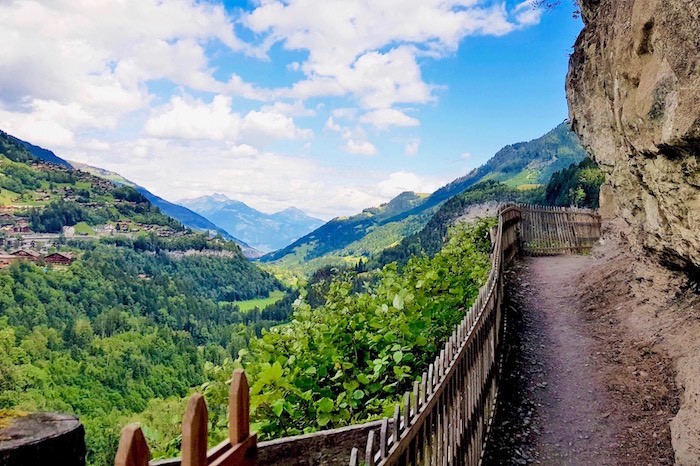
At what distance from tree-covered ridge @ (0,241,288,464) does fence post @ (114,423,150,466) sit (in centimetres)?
5268

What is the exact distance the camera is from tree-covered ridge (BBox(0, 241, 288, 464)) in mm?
81438

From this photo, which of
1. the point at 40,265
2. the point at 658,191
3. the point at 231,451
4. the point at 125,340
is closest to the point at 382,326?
the point at 658,191

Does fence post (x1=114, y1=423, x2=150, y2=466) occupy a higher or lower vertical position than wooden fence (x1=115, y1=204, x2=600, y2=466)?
higher

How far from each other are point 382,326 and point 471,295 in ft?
8.86

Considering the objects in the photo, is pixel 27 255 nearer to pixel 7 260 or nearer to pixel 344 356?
pixel 7 260

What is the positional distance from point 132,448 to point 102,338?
128 metres

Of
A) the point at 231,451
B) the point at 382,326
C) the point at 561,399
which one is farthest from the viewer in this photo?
the point at 561,399

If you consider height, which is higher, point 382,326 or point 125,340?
point 382,326

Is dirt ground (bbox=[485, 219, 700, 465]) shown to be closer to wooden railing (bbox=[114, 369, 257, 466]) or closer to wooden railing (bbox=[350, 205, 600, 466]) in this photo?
wooden railing (bbox=[350, 205, 600, 466])

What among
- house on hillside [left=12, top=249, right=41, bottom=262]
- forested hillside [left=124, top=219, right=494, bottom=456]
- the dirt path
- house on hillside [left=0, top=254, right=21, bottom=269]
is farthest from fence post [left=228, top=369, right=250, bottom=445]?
house on hillside [left=12, top=249, right=41, bottom=262]

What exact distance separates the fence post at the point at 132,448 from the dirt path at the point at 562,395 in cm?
549

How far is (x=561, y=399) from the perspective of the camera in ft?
24.6

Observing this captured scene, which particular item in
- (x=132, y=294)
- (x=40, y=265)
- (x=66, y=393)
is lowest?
(x=66, y=393)

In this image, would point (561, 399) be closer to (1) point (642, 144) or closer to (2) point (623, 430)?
(2) point (623, 430)
